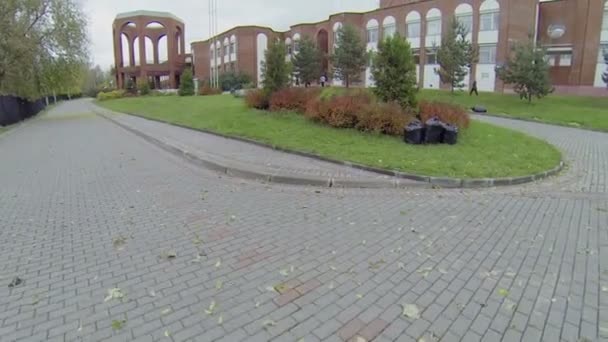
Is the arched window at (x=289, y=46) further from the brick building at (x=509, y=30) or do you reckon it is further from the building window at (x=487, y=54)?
the building window at (x=487, y=54)

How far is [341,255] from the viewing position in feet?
13.3

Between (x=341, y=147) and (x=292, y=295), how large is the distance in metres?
7.03

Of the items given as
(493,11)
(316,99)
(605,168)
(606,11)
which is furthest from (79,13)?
(606,11)

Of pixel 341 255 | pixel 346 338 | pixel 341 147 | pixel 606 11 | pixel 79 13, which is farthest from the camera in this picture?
pixel 606 11

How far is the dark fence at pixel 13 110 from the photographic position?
21755 mm

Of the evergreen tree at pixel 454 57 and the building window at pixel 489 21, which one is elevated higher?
the building window at pixel 489 21

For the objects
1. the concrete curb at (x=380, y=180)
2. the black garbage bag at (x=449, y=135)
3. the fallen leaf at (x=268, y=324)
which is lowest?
the fallen leaf at (x=268, y=324)

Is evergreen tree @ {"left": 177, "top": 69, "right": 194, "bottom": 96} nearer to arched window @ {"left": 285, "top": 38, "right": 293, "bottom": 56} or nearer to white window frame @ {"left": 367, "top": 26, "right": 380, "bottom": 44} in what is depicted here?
arched window @ {"left": 285, "top": 38, "right": 293, "bottom": 56}

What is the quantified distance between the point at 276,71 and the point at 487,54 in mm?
30308

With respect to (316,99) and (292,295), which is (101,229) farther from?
(316,99)

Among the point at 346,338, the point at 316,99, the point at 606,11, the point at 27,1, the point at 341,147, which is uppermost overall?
the point at 606,11

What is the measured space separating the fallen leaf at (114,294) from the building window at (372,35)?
1880 inches

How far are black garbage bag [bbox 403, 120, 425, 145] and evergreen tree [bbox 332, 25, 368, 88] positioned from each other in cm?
2770

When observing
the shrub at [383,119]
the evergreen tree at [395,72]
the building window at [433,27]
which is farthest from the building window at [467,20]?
the shrub at [383,119]
